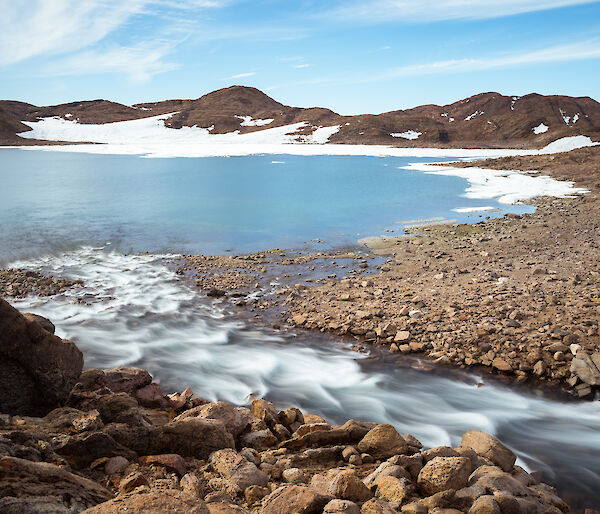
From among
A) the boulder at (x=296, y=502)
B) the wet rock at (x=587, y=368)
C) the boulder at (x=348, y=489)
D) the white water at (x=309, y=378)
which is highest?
the boulder at (x=296, y=502)

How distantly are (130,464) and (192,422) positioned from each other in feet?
2.32

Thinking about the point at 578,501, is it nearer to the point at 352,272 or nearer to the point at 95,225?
the point at 352,272

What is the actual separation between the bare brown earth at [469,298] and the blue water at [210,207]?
3339mm

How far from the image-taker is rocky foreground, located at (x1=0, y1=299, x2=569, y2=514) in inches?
128

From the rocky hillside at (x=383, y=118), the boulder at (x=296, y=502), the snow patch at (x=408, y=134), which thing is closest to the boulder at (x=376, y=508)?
the boulder at (x=296, y=502)

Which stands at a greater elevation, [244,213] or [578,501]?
[244,213]

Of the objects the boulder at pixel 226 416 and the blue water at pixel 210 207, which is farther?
the blue water at pixel 210 207

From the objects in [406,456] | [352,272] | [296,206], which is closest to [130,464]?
[406,456]

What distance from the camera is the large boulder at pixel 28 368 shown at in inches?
184

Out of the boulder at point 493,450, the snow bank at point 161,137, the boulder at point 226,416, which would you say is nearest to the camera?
the boulder at point 493,450

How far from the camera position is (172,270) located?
13.3 meters

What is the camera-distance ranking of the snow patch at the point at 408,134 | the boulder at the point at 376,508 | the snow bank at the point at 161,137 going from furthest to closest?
the snow patch at the point at 408,134, the snow bank at the point at 161,137, the boulder at the point at 376,508

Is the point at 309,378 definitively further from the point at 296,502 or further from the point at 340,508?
the point at 340,508

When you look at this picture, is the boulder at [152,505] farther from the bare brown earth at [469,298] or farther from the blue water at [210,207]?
the blue water at [210,207]
